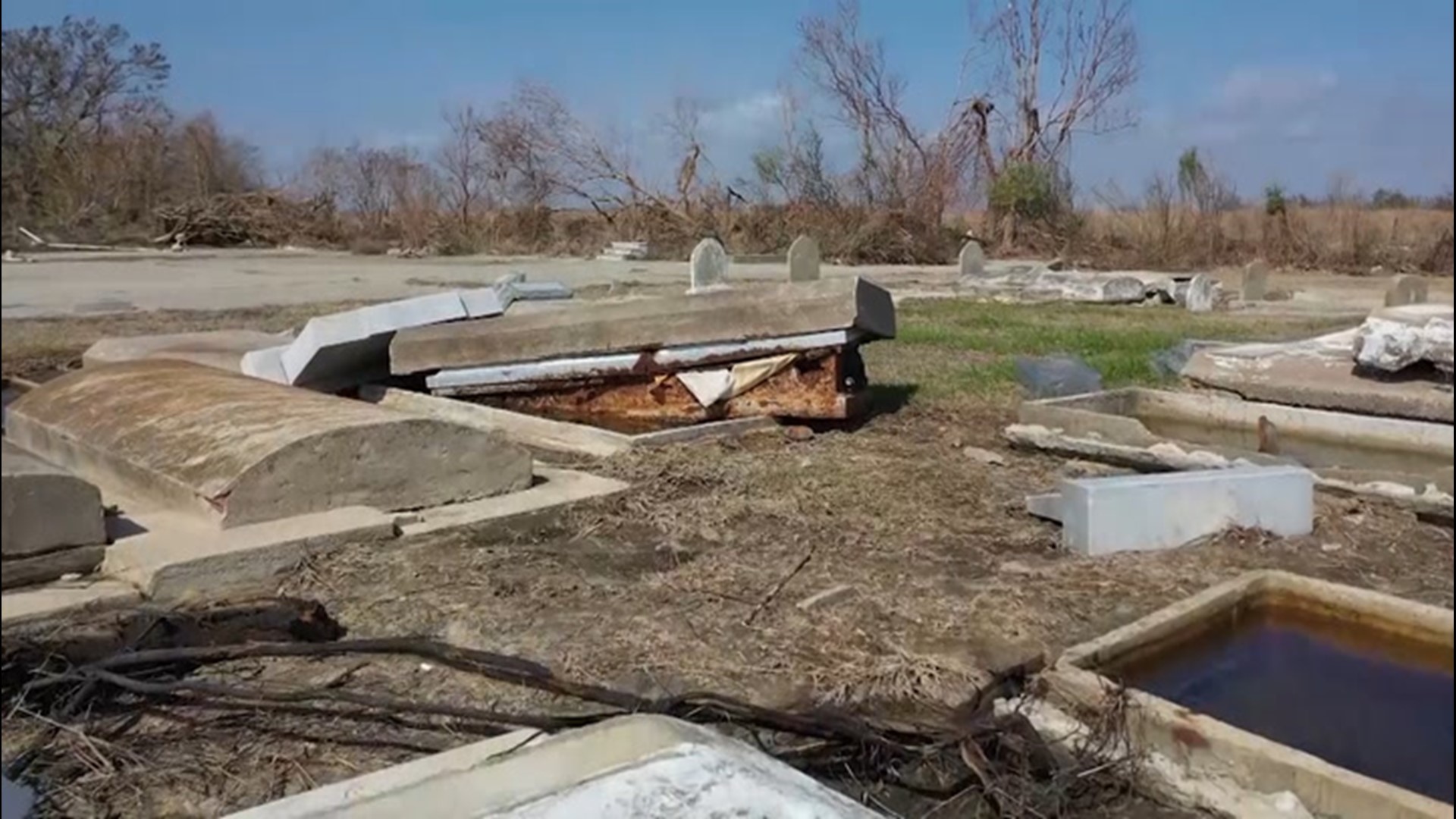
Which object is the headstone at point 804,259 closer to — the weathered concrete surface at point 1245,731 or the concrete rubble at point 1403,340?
the weathered concrete surface at point 1245,731

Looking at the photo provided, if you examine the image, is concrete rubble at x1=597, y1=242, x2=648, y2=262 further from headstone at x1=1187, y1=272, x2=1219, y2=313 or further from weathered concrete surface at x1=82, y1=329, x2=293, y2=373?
headstone at x1=1187, y1=272, x2=1219, y2=313

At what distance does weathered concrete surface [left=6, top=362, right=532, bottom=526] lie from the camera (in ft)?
11.9

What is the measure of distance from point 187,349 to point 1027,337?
527 centimetres

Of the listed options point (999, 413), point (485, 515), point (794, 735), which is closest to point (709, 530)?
point (485, 515)

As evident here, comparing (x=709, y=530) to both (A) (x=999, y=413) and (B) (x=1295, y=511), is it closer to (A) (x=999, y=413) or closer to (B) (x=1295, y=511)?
(B) (x=1295, y=511)

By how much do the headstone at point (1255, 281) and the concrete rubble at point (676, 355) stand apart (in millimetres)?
1505

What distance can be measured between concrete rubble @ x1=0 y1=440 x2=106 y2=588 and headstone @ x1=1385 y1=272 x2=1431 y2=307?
3.03m

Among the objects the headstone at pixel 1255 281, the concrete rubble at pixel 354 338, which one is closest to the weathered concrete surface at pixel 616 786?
the headstone at pixel 1255 281

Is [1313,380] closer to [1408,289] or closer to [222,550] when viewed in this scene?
[1408,289]

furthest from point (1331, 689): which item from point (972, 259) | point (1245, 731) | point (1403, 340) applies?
point (972, 259)

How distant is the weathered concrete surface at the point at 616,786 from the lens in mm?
1510

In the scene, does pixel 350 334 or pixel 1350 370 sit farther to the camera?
pixel 350 334

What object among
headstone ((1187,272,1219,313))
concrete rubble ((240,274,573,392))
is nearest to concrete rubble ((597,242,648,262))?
concrete rubble ((240,274,573,392))

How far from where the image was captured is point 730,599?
3246 mm
